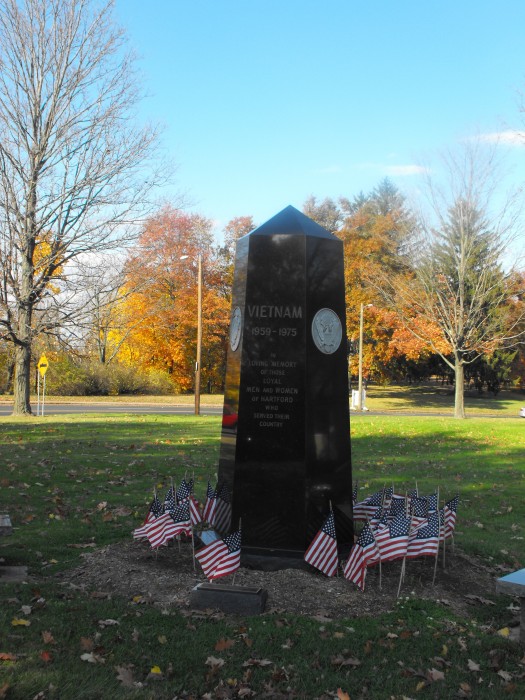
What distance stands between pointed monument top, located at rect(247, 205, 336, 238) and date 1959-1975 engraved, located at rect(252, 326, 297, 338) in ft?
3.26

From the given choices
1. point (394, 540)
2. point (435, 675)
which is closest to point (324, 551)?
point (394, 540)

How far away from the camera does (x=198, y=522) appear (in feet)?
23.7

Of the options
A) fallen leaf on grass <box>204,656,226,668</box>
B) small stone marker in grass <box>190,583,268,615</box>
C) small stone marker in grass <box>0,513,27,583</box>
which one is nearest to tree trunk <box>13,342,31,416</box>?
small stone marker in grass <box>0,513,27,583</box>

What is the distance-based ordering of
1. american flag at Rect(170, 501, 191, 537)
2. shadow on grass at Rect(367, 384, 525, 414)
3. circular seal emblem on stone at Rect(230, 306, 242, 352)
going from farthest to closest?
shadow on grass at Rect(367, 384, 525, 414)
circular seal emblem on stone at Rect(230, 306, 242, 352)
american flag at Rect(170, 501, 191, 537)

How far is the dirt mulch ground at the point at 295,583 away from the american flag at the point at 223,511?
473 mm

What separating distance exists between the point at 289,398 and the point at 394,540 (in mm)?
1728

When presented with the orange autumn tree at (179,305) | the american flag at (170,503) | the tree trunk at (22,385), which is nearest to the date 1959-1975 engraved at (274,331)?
the american flag at (170,503)

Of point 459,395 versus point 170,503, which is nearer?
point 170,503

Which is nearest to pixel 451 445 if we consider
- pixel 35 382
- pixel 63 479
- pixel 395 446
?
pixel 395 446

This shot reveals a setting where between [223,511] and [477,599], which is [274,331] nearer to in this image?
[223,511]

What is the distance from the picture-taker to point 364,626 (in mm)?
5250

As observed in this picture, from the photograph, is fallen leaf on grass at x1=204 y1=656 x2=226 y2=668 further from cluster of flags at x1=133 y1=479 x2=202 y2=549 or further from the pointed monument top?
the pointed monument top

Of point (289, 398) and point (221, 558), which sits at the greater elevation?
point (289, 398)

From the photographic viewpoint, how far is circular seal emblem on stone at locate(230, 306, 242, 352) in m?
7.30
